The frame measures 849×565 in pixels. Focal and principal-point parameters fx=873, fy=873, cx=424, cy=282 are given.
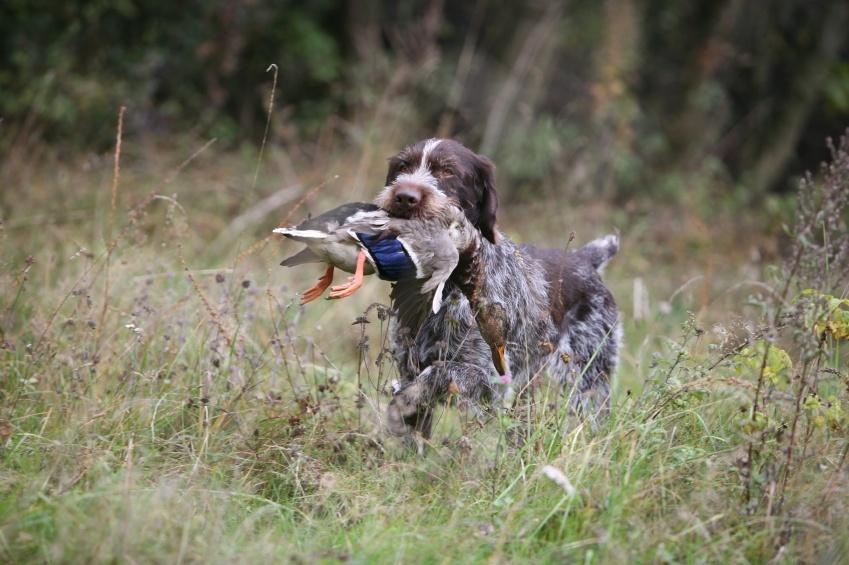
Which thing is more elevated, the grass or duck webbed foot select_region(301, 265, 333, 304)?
duck webbed foot select_region(301, 265, 333, 304)

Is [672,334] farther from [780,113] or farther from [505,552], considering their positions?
[780,113]

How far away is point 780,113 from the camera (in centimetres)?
1205

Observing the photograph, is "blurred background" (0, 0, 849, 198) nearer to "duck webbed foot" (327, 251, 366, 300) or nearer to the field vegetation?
the field vegetation

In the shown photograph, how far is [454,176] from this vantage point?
12.1 feet

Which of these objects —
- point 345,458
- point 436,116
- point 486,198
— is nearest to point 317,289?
point 345,458

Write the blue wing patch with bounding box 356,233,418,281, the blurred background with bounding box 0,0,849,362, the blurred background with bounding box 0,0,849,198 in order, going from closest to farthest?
the blue wing patch with bounding box 356,233,418,281
the blurred background with bounding box 0,0,849,362
the blurred background with bounding box 0,0,849,198

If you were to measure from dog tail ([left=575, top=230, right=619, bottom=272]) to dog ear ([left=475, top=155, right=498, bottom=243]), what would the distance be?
810 millimetres

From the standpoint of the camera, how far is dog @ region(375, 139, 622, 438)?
10.8 ft

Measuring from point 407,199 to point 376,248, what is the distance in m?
0.52

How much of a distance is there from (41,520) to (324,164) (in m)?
5.30

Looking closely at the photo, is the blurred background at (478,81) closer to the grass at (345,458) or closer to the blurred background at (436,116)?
the blurred background at (436,116)

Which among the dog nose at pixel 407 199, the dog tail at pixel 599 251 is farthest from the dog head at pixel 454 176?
the dog tail at pixel 599 251

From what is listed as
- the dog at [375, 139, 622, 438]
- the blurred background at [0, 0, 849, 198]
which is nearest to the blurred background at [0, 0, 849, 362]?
the blurred background at [0, 0, 849, 198]

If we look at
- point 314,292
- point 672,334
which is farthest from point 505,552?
point 672,334
